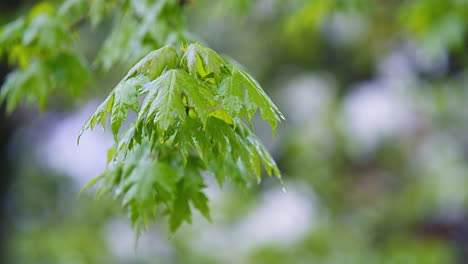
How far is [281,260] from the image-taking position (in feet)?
9.60

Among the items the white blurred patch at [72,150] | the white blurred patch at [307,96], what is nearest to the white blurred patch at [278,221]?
the white blurred patch at [307,96]

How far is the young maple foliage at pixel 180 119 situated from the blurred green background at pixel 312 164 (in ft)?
7.26

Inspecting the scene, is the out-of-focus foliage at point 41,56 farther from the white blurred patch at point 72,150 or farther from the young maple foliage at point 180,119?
the white blurred patch at point 72,150

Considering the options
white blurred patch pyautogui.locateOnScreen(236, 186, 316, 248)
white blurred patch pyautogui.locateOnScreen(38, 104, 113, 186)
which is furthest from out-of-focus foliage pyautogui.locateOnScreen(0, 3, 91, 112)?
white blurred patch pyautogui.locateOnScreen(38, 104, 113, 186)

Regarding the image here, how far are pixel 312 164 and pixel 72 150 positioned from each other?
1.81 m

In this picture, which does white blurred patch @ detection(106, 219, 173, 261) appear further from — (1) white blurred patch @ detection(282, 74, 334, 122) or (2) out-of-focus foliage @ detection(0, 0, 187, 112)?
(2) out-of-focus foliage @ detection(0, 0, 187, 112)

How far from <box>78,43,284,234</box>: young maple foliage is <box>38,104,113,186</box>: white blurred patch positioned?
2.67 m

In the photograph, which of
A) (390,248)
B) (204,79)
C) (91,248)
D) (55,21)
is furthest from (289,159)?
(204,79)

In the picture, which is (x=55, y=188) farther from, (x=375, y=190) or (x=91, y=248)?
(x=375, y=190)

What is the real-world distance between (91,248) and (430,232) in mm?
2491

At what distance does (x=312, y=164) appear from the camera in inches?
134

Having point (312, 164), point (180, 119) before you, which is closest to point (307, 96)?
point (312, 164)

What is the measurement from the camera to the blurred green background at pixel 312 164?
120 inches

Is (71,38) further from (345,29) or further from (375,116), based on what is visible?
(345,29)
